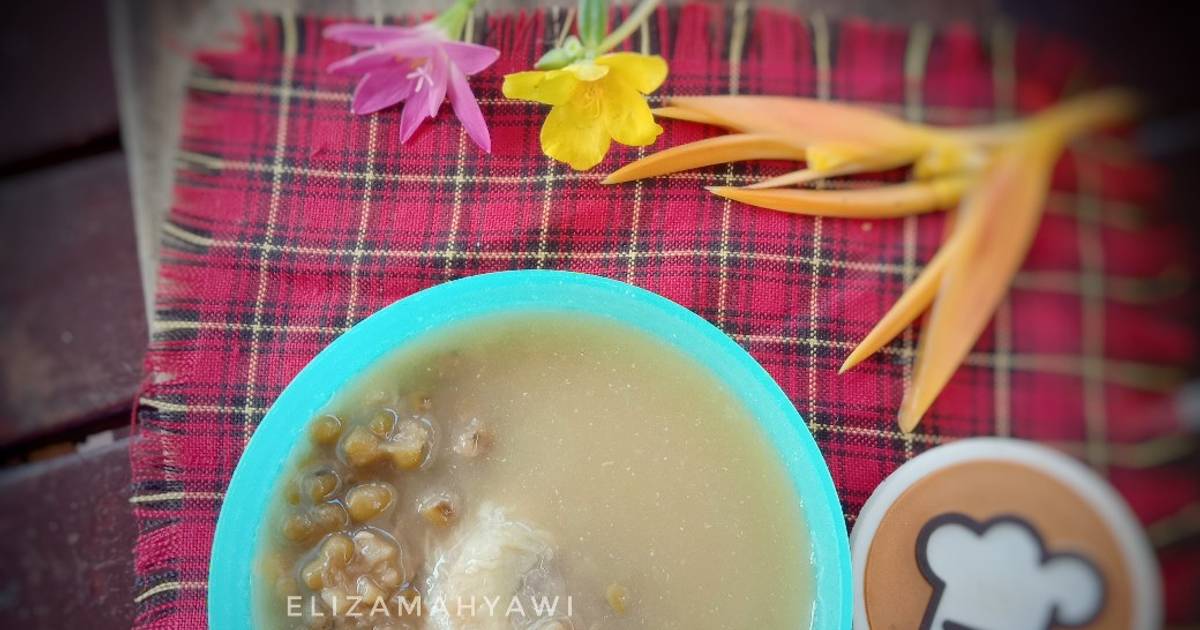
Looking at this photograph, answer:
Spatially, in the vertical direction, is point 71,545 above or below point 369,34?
below

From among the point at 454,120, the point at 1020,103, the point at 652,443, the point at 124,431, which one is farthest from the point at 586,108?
the point at 124,431

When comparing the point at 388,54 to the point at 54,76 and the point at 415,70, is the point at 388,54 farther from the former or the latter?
the point at 54,76

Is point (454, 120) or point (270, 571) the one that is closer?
point (270, 571)

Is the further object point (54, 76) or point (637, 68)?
point (54, 76)

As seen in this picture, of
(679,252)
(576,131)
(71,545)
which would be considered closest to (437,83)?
(576,131)

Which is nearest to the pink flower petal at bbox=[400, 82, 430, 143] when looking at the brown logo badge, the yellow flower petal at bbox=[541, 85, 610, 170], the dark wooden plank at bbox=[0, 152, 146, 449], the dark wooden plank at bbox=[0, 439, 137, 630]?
the yellow flower petal at bbox=[541, 85, 610, 170]

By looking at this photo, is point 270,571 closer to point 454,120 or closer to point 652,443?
point 652,443
